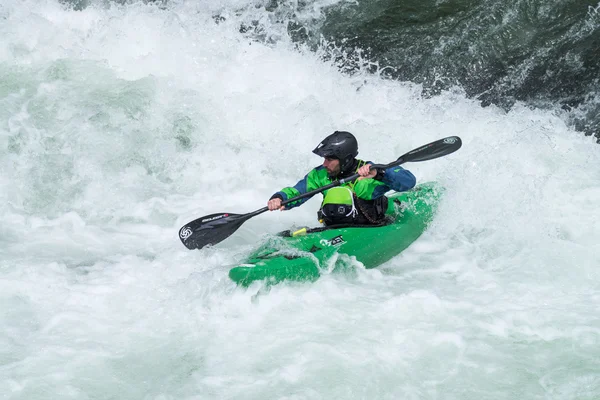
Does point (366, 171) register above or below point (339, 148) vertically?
below

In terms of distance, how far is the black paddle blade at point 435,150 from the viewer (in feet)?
18.0

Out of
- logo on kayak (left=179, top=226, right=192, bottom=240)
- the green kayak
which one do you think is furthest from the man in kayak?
logo on kayak (left=179, top=226, right=192, bottom=240)

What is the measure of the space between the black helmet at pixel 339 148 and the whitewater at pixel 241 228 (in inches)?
34.0

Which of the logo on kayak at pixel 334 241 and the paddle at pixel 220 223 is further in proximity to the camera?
the paddle at pixel 220 223

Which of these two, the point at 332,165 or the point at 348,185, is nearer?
the point at 332,165

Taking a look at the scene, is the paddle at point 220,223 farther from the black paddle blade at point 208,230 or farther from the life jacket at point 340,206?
the life jacket at point 340,206

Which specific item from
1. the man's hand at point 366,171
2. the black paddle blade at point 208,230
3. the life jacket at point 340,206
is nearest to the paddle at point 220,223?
the black paddle blade at point 208,230

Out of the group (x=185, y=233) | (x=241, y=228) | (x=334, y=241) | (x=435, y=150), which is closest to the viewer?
(x=334, y=241)

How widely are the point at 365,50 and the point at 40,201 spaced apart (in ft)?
13.2

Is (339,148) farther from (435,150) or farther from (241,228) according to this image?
(241,228)

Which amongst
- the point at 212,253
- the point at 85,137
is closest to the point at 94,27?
the point at 85,137

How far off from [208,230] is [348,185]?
1107 millimetres

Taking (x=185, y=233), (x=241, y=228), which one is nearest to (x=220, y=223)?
(x=185, y=233)

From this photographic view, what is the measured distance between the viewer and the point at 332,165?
5.14m
